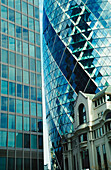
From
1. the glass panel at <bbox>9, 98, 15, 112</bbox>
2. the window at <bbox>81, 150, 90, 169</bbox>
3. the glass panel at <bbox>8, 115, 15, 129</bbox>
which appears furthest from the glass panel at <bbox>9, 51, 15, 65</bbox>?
the window at <bbox>81, 150, 90, 169</bbox>

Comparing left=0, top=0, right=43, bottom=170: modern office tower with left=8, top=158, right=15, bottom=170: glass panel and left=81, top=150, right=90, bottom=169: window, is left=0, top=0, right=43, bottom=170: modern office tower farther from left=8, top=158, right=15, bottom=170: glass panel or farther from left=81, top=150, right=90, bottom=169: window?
left=81, top=150, right=90, bottom=169: window

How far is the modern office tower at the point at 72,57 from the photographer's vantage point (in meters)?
60.9

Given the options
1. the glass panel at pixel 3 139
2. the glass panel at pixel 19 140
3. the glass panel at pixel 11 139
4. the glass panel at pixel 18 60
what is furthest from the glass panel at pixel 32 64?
the glass panel at pixel 3 139

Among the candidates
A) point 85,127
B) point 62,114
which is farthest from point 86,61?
point 85,127

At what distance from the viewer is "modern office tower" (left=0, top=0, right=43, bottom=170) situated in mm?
35031

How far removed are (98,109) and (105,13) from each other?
27.6 meters

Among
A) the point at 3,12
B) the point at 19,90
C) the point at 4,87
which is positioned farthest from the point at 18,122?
the point at 3,12

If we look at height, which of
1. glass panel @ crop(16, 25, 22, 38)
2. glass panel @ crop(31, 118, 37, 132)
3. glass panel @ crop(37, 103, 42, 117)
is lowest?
glass panel @ crop(31, 118, 37, 132)

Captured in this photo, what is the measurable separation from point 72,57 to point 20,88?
2830 cm

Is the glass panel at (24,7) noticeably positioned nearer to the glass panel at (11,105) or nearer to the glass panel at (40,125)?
the glass panel at (11,105)

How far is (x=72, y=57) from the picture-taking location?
211ft

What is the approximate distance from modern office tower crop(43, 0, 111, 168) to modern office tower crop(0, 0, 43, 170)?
20.8 meters

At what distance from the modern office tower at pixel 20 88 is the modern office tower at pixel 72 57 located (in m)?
20.8

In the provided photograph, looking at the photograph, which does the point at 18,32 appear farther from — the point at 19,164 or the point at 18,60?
the point at 19,164
